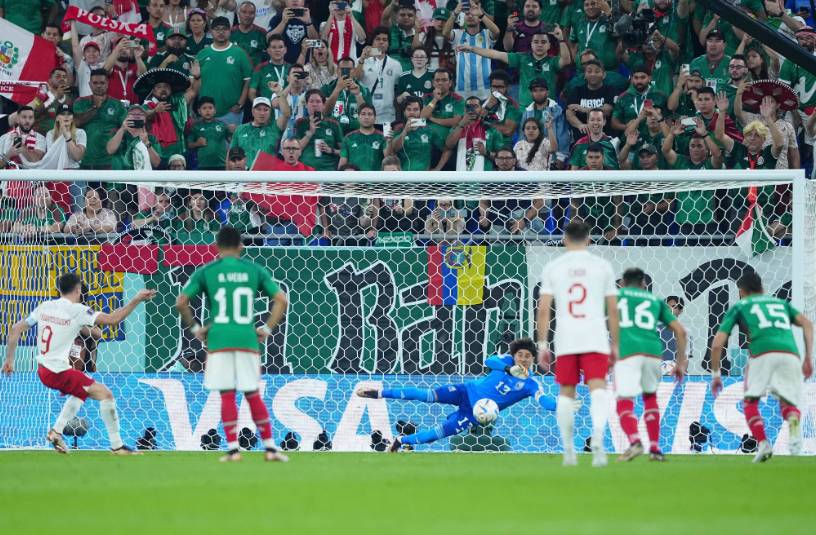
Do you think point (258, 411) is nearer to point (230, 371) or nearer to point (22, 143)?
point (230, 371)

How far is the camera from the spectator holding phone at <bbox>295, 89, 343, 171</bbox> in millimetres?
17406

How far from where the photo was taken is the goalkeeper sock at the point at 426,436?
13.0m

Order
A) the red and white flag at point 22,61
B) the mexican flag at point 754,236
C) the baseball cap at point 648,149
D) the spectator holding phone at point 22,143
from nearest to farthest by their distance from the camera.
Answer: the mexican flag at point 754,236
the baseball cap at point 648,149
the spectator holding phone at point 22,143
the red and white flag at point 22,61

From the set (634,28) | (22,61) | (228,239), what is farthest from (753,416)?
(22,61)

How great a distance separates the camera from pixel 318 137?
1745 centimetres

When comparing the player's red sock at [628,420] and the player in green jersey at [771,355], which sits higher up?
the player in green jersey at [771,355]

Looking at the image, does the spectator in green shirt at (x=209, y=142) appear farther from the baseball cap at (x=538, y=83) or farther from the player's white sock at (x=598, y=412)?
the player's white sock at (x=598, y=412)

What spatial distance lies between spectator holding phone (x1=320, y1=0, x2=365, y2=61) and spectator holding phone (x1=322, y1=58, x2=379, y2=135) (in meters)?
0.98

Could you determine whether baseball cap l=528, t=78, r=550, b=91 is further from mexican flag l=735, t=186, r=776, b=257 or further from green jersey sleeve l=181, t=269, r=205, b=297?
green jersey sleeve l=181, t=269, r=205, b=297

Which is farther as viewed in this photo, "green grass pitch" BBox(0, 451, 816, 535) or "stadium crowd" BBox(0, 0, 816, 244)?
"stadium crowd" BBox(0, 0, 816, 244)

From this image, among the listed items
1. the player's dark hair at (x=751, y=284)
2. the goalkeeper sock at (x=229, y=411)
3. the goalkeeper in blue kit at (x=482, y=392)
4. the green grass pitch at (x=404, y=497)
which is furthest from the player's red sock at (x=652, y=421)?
the goalkeeper sock at (x=229, y=411)

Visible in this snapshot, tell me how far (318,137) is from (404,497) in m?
10.2

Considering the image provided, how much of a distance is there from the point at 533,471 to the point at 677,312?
5.04 m

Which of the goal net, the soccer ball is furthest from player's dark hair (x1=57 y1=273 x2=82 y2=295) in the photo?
the soccer ball
